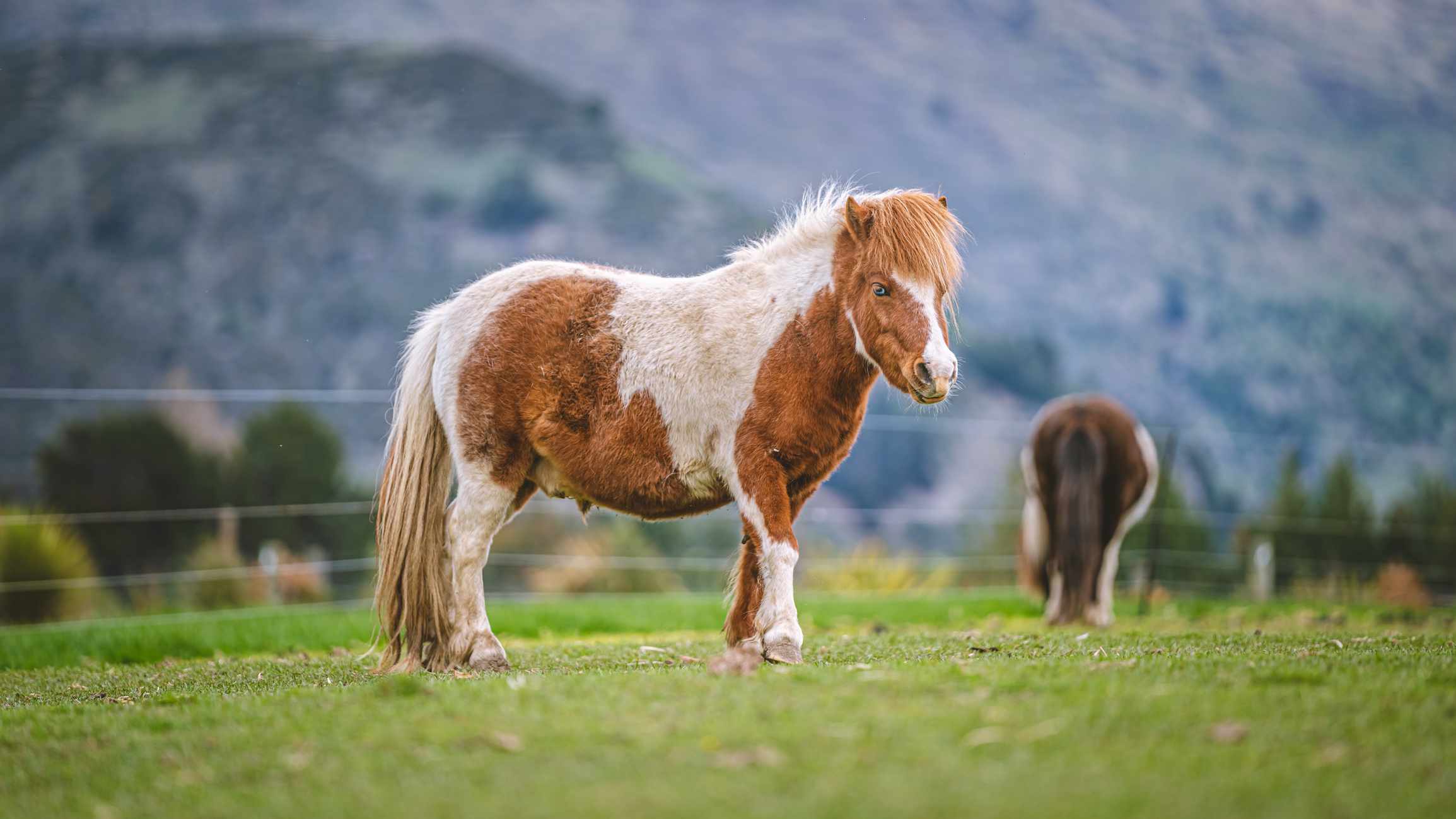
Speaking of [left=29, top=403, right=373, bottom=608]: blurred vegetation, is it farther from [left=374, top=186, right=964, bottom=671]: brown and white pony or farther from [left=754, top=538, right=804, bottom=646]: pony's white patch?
[left=754, top=538, right=804, bottom=646]: pony's white patch

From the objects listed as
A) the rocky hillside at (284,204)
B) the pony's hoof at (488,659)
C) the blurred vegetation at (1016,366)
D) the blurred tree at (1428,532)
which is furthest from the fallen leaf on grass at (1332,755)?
the blurred vegetation at (1016,366)

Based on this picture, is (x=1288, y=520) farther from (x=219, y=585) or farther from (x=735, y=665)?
(x=735, y=665)

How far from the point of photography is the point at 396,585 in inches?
234

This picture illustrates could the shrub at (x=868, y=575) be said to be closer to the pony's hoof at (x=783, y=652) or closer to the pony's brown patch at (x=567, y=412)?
the pony's brown patch at (x=567, y=412)

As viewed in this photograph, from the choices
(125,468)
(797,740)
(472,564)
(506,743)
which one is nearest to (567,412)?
(472,564)

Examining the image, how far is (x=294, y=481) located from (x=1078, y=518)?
37.1 feet

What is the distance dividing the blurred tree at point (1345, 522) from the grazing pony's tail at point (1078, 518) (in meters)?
9.18

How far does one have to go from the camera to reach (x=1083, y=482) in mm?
9500

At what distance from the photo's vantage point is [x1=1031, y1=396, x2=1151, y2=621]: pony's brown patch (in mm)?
9273

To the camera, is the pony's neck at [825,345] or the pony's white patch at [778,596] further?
the pony's neck at [825,345]

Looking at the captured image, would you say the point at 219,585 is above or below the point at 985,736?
below

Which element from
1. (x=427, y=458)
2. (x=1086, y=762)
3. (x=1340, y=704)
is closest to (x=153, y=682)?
(x=427, y=458)

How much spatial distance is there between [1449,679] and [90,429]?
16067 mm

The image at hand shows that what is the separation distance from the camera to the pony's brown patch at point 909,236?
5527 millimetres
